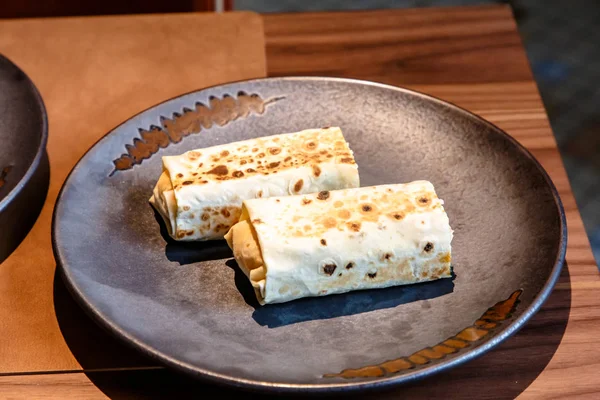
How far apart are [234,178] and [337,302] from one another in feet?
0.93

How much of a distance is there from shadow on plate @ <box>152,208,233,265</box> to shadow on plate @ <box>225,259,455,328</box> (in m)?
0.08

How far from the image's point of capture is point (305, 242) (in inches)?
43.6

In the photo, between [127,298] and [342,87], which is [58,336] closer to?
[127,298]

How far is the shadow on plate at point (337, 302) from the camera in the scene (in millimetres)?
1094

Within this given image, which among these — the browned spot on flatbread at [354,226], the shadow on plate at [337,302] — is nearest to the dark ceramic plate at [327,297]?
the shadow on plate at [337,302]

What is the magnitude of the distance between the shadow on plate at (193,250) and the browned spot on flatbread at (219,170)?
12 cm

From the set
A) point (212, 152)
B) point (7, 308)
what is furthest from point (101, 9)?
point (7, 308)

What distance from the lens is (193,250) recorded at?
1222 mm

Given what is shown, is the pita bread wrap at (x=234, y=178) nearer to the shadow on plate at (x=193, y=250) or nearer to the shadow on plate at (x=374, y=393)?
the shadow on plate at (x=193, y=250)

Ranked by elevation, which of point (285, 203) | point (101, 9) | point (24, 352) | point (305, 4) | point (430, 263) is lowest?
point (24, 352)

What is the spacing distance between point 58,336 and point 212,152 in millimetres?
410

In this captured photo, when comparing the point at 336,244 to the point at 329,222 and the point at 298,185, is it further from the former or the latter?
the point at 298,185

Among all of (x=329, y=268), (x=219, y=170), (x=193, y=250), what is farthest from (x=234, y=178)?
(x=329, y=268)

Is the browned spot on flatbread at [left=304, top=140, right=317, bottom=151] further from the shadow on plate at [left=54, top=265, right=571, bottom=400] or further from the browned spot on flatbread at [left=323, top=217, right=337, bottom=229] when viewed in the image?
the shadow on plate at [left=54, top=265, right=571, bottom=400]
